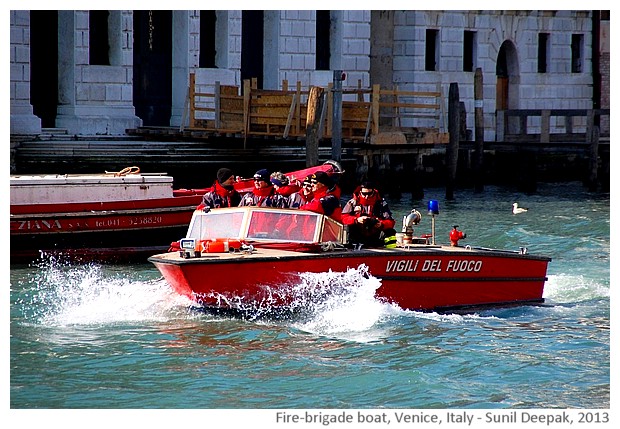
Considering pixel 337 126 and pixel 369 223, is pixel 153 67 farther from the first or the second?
pixel 369 223

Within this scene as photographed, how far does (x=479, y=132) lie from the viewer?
1264 inches

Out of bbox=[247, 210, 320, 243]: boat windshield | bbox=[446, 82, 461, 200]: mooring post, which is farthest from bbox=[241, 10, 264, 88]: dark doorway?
bbox=[247, 210, 320, 243]: boat windshield

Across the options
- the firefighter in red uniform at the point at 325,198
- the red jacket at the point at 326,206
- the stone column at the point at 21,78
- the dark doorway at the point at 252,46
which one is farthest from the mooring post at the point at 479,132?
the red jacket at the point at 326,206

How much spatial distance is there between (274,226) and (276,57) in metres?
19.3

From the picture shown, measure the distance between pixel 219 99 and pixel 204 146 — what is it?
1083mm

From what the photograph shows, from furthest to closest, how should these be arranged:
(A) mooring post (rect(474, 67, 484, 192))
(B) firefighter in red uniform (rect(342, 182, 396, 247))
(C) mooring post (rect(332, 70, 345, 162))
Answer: (A) mooring post (rect(474, 67, 484, 192)), (C) mooring post (rect(332, 70, 345, 162)), (B) firefighter in red uniform (rect(342, 182, 396, 247))

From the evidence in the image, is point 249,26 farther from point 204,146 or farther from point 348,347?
point 348,347

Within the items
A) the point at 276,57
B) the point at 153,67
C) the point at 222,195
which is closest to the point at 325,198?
the point at 222,195

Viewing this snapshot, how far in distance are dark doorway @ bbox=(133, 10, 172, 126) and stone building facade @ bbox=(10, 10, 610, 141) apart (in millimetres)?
25

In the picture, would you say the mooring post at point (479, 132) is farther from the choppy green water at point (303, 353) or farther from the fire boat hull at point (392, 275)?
the fire boat hull at point (392, 275)

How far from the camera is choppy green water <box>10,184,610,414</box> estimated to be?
38.1 ft

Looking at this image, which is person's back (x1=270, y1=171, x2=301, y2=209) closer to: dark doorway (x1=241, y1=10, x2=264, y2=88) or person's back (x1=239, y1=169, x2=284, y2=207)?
person's back (x1=239, y1=169, x2=284, y2=207)

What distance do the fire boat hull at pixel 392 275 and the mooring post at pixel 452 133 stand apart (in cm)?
1356

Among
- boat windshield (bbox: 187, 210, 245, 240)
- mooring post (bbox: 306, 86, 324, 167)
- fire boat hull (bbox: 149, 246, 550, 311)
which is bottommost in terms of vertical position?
fire boat hull (bbox: 149, 246, 550, 311)
